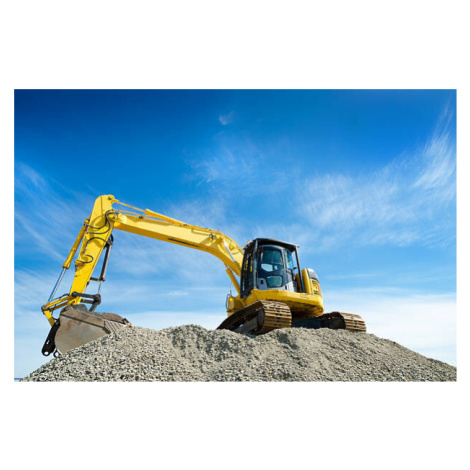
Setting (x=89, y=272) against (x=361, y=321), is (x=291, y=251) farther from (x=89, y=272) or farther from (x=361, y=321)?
(x=89, y=272)

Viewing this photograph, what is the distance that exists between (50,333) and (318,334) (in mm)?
5529

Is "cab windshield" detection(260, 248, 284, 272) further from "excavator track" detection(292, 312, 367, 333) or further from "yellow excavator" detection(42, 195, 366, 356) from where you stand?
"excavator track" detection(292, 312, 367, 333)

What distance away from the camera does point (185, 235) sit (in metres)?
10.3

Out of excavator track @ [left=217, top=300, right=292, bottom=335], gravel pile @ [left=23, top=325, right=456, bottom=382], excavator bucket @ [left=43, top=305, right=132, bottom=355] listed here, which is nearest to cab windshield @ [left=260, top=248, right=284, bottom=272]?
excavator track @ [left=217, top=300, right=292, bottom=335]

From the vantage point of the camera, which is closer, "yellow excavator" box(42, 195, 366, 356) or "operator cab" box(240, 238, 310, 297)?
"yellow excavator" box(42, 195, 366, 356)

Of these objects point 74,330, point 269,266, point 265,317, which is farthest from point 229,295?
point 74,330

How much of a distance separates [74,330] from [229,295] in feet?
14.2

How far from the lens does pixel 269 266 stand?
28.7ft

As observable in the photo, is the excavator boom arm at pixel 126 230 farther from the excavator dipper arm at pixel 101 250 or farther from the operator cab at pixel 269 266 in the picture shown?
the operator cab at pixel 269 266

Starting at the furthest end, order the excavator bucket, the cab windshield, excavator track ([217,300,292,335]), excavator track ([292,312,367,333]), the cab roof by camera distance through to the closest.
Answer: the cab roof
the cab windshield
excavator track ([292,312,367,333])
excavator track ([217,300,292,335])
the excavator bucket

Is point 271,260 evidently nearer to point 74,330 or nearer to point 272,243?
point 272,243

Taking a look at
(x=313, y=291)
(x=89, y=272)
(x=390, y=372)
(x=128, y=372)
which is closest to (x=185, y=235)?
(x=89, y=272)

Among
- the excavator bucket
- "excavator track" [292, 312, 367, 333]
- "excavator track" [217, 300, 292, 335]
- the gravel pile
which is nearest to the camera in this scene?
the gravel pile

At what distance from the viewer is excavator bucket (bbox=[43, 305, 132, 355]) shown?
6.86m
